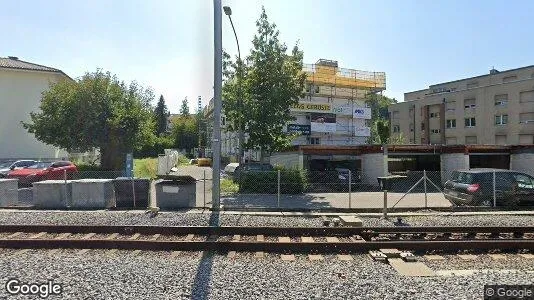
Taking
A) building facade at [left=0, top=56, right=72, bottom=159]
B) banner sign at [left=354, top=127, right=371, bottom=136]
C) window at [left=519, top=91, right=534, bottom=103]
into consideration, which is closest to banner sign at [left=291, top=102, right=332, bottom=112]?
banner sign at [left=354, top=127, right=371, bottom=136]

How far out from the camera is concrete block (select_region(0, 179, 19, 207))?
44.5 ft

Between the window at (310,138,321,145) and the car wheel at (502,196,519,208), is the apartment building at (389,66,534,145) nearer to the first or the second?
the window at (310,138,321,145)

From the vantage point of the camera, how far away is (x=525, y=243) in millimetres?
7418

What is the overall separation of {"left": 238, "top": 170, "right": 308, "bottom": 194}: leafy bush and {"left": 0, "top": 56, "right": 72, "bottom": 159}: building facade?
25.6 m

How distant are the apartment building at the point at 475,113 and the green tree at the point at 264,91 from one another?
39377 mm

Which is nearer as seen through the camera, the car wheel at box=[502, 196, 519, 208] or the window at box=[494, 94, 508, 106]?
the car wheel at box=[502, 196, 519, 208]

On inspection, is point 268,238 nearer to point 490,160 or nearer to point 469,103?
point 490,160

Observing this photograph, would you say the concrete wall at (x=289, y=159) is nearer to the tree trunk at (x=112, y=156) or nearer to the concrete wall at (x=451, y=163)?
the concrete wall at (x=451, y=163)

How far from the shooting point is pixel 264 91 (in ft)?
71.8

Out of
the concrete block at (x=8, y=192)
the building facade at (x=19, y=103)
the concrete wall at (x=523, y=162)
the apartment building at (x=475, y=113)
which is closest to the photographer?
the concrete block at (x=8, y=192)

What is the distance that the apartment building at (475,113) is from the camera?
48.2m

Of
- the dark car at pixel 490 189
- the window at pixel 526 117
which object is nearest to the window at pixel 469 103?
the window at pixel 526 117

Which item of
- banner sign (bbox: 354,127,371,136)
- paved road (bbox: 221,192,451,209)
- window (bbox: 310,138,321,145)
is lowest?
paved road (bbox: 221,192,451,209)

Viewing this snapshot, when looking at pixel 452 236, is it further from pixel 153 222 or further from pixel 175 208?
pixel 175 208
